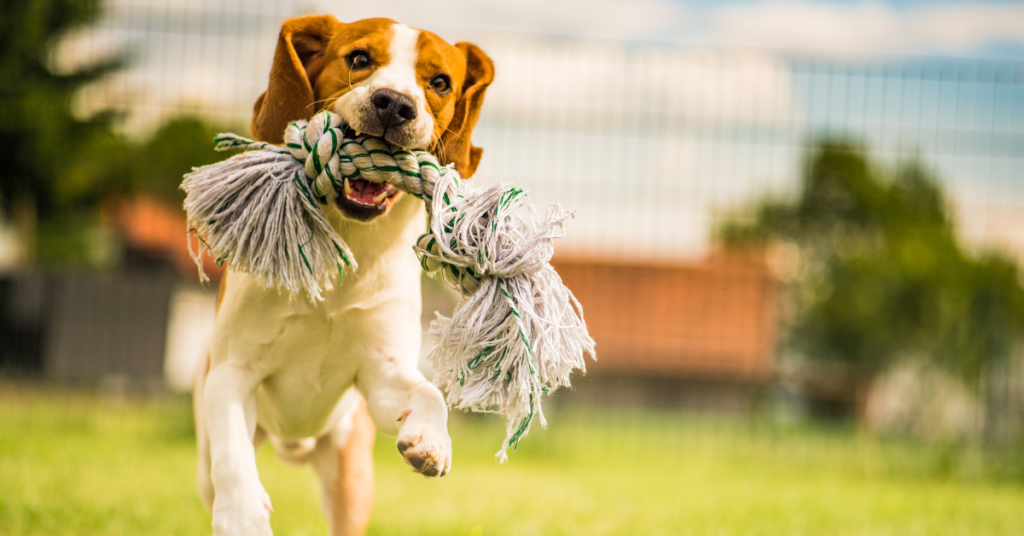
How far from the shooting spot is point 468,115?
8.47 feet

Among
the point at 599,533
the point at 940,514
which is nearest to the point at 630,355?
the point at 940,514

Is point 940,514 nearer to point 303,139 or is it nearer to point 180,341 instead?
point 303,139

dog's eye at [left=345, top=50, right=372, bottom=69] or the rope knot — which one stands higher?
dog's eye at [left=345, top=50, right=372, bottom=69]

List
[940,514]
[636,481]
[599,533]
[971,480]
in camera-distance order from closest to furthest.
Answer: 1. [599,533]
2. [940,514]
3. [636,481]
4. [971,480]

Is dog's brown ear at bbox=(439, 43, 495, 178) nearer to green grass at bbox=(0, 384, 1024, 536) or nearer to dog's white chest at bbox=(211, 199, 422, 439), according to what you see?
dog's white chest at bbox=(211, 199, 422, 439)

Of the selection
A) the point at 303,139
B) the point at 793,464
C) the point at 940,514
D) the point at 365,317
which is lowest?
the point at 793,464

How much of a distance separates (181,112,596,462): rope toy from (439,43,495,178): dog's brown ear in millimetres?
327

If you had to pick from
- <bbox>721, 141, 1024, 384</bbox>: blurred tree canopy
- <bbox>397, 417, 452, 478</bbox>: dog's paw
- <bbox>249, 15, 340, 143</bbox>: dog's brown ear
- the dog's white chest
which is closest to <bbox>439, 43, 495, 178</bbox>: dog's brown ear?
the dog's white chest

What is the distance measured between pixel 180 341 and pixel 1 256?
3.08 metres

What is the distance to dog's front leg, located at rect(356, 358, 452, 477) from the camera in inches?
76.2

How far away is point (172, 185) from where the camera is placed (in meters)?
11.8

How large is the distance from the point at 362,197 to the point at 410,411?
569 mm

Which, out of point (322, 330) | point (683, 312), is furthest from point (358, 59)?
point (683, 312)

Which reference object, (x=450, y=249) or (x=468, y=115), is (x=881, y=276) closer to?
(x=468, y=115)
